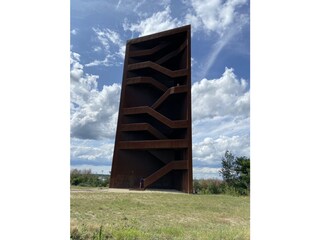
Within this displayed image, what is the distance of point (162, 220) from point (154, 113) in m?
7.48

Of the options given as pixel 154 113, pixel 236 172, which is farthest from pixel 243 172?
pixel 154 113

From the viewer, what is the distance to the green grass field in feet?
11.3

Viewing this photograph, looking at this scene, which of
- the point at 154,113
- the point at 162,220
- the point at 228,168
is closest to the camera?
the point at 162,220

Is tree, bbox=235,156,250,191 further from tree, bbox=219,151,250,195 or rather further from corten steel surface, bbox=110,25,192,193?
corten steel surface, bbox=110,25,192,193

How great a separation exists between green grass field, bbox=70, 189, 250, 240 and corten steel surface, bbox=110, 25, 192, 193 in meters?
5.58

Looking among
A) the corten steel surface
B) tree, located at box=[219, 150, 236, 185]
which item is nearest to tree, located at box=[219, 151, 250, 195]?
tree, located at box=[219, 150, 236, 185]

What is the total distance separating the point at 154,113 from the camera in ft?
37.8

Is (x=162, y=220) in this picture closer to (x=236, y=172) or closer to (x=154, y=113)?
(x=236, y=172)
